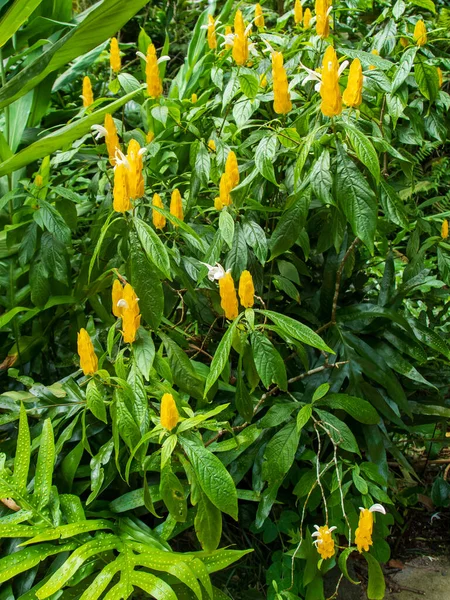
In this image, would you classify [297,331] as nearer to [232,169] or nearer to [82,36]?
[232,169]

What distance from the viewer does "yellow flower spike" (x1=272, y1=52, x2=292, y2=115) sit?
1087 mm

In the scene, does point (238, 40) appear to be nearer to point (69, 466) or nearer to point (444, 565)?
point (69, 466)

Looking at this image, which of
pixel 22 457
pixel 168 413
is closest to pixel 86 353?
pixel 168 413

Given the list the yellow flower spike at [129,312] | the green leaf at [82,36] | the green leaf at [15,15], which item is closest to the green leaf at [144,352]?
the yellow flower spike at [129,312]

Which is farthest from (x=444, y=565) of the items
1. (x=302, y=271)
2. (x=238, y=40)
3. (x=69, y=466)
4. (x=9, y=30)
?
(x=9, y=30)

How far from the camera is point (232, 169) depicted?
1.11 m

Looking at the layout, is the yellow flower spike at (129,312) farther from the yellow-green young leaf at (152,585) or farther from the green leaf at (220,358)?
the yellow-green young leaf at (152,585)

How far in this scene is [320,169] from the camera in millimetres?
1020

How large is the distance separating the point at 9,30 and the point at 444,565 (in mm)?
1698

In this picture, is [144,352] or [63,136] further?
[63,136]

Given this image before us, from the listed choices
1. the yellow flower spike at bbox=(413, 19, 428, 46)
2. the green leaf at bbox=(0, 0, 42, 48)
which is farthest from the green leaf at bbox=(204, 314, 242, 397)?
the green leaf at bbox=(0, 0, 42, 48)

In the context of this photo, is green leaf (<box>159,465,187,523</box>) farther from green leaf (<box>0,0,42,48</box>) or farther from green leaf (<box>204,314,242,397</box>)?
green leaf (<box>0,0,42,48</box>)

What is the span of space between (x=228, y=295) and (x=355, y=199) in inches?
10.3

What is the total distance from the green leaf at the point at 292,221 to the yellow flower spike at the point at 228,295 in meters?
0.15
